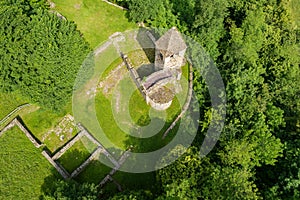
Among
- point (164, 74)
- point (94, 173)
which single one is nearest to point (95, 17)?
point (164, 74)

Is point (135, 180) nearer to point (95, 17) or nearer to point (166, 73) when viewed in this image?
point (166, 73)

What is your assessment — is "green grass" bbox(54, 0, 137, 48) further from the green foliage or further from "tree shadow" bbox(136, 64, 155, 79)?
the green foliage

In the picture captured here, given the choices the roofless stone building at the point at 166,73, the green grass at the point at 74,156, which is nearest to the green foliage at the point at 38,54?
the green grass at the point at 74,156

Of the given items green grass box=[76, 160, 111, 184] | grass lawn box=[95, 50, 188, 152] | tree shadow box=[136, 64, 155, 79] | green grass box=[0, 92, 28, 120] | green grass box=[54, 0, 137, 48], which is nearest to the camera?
green grass box=[76, 160, 111, 184]

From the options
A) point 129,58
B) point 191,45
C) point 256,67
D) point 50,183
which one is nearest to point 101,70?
point 129,58

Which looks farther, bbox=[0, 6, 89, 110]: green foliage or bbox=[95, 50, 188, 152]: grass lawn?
bbox=[95, 50, 188, 152]: grass lawn

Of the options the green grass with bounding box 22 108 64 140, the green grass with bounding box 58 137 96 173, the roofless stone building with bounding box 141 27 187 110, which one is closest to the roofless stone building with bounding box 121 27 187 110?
the roofless stone building with bounding box 141 27 187 110

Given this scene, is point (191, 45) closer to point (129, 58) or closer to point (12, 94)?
point (129, 58)
